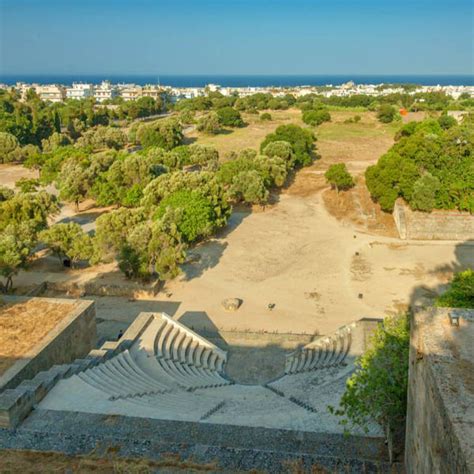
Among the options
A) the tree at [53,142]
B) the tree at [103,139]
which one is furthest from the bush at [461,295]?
the tree at [53,142]

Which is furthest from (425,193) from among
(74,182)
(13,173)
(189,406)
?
(13,173)

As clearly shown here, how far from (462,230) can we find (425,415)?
28.8 metres

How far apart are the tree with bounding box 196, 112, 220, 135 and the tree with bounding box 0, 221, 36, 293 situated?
2022 inches

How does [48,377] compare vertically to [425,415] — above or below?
below

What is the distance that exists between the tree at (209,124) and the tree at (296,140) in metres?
21.9

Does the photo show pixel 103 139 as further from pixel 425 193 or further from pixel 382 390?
pixel 382 390

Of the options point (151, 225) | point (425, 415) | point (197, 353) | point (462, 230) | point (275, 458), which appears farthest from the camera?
point (462, 230)

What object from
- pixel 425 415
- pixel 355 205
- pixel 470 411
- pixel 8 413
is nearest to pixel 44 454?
pixel 8 413

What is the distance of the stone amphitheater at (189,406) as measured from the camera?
11.3 m

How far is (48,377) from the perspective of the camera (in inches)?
582

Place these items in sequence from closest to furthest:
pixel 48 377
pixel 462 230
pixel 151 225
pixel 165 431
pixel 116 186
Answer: pixel 165 431 < pixel 48 377 < pixel 151 225 < pixel 462 230 < pixel 116 186

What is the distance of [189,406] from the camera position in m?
14.5

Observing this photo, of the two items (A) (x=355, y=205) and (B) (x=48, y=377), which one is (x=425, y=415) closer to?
(B) (x=48, y=377)

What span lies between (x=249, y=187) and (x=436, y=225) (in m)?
15.0
